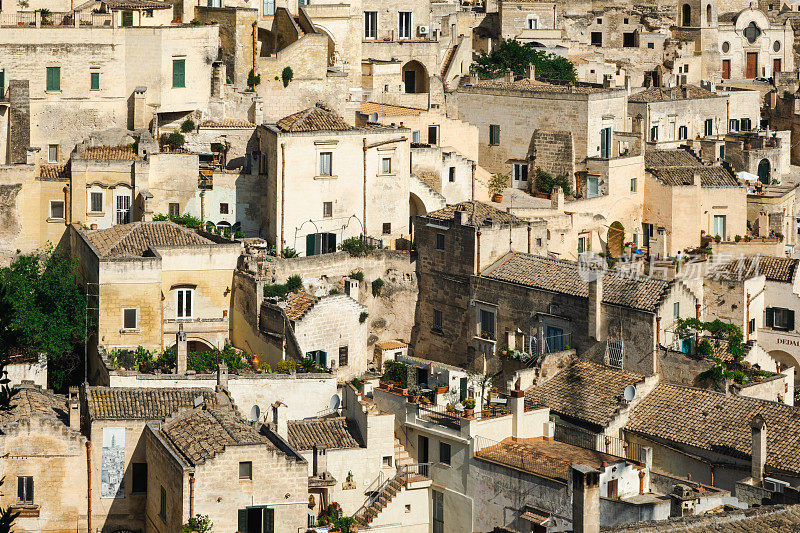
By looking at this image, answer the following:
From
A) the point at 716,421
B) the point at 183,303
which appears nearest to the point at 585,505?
the point at 716,421

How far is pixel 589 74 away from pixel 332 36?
561 inches

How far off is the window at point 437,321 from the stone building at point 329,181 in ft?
12.7

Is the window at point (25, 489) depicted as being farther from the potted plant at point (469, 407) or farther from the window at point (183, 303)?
the potted plant at point (469, 407)

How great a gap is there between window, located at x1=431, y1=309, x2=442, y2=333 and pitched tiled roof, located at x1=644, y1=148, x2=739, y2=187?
11.9 m

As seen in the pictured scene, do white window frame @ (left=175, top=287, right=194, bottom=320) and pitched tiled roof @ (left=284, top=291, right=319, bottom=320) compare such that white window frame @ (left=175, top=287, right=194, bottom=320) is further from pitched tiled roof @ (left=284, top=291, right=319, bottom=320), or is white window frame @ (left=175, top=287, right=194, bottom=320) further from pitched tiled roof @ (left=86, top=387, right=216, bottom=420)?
pitched tiled roof @ (left=86, top=387, right=216, bottom=420)

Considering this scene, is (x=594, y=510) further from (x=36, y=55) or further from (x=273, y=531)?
(x=36, y=55)

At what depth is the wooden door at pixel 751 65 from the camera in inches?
3620

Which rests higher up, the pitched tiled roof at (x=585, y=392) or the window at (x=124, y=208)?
the window at (x=124, y=208)

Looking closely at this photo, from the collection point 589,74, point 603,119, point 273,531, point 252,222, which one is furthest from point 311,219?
point 589,74

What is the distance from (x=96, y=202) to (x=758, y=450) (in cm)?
2414

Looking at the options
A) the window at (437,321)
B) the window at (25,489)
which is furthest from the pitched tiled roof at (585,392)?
the window at (25,489)

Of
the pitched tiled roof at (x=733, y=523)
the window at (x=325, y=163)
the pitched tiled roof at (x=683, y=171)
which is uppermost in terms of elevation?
the window at (x=325, y=163)

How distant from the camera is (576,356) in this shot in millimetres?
54562

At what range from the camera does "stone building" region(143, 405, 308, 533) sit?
44344mm
